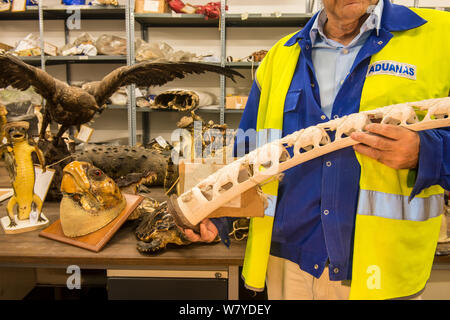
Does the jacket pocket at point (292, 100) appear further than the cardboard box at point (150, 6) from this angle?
No

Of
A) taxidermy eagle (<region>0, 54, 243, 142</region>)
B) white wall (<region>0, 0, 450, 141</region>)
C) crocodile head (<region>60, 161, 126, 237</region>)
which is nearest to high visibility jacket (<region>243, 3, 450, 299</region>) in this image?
taxidermy eagle (<region>0, 54, 243, 142</region>)

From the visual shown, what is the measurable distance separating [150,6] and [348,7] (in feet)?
7.60

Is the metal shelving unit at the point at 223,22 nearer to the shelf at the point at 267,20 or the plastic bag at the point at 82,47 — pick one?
the shelf at the point at 267,20

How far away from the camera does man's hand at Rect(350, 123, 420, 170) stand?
583 mm

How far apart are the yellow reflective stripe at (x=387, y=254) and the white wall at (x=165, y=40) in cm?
210

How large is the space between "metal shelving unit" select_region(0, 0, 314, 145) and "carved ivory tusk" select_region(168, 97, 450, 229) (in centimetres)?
201

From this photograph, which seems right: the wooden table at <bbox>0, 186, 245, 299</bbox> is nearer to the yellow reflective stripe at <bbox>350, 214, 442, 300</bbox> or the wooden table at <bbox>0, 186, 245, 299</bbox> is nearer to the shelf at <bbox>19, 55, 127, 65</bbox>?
the yellow reflective stripe at <bbox>350, 214, 442, 300</bbox>

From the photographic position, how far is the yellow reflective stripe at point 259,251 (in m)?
0.79

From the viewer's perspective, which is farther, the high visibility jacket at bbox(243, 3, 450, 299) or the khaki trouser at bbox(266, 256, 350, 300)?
the khaki trouser at bbox(266, 256, 350, 300)

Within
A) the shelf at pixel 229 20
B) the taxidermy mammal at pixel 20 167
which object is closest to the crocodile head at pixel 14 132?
the taxidermy mammal at pixel 20 167

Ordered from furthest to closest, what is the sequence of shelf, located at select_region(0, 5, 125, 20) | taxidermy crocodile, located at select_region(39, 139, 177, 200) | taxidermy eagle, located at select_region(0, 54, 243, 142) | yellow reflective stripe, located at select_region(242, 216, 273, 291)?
shelf, located at select_region(0, 5, 125, 20), taxidermy crocodile, located at select_region(39, 139, 177, 200), taxidermy eagle, located at select_region(0, 54, 243, 142), yellow reflective stripe, located at select_region(242, 216, 273, 291)

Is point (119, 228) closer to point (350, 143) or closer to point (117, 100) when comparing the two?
point (350, 143)

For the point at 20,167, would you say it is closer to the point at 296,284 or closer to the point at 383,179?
the point at 296,284
